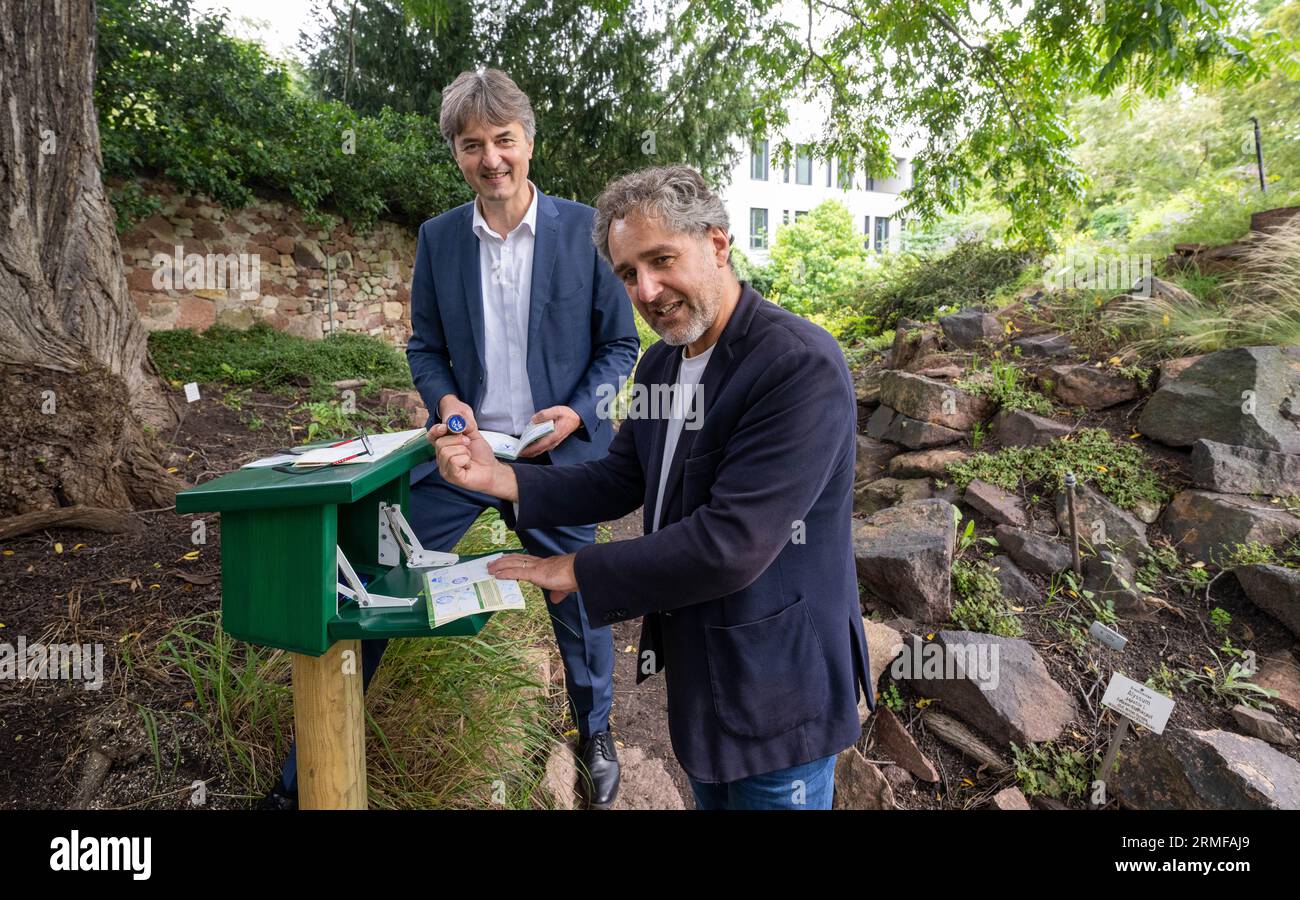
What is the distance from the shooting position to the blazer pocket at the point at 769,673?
62.7 inches

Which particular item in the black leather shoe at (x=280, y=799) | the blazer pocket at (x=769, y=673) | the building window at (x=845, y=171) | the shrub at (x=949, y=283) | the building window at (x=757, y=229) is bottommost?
the black leather shoe at (x=280, y=799)

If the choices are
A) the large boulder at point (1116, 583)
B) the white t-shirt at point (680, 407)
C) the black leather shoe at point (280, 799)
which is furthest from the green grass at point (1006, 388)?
the black leather shoe at point (280, 799)

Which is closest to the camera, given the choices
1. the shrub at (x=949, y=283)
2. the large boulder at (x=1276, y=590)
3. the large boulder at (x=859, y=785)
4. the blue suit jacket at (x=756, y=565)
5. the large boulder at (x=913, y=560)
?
the blue suit jacket at (x=756, y=565)

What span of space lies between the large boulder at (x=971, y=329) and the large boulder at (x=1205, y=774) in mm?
3960

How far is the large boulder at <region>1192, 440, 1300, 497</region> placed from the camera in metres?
3.99

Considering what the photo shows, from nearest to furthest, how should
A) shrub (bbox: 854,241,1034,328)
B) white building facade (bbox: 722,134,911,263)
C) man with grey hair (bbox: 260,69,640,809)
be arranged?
1. man with grey hair (bbox: 260,69,640,809)
2. shrub (bbox: 854,241,1034,328)
3. white building facade (bbox: 722,134,911,263)

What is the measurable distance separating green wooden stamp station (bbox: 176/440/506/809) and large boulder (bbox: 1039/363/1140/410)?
4.78 metres

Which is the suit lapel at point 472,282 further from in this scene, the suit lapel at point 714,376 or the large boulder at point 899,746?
the large boulder at point 899,746

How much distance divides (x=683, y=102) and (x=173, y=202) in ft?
25.0

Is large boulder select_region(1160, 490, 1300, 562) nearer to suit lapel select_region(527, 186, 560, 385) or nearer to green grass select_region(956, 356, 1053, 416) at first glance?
green grass select_region(956, 356, 1053, 416)

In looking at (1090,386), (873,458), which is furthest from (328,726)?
(1090,386)

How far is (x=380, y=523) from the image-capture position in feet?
6.87

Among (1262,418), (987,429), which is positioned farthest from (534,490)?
(1262,418)

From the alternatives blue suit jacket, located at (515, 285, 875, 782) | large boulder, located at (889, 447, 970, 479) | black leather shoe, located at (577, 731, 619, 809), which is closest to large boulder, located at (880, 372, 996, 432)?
large boulder, located at (889, 447, 970, 479)
